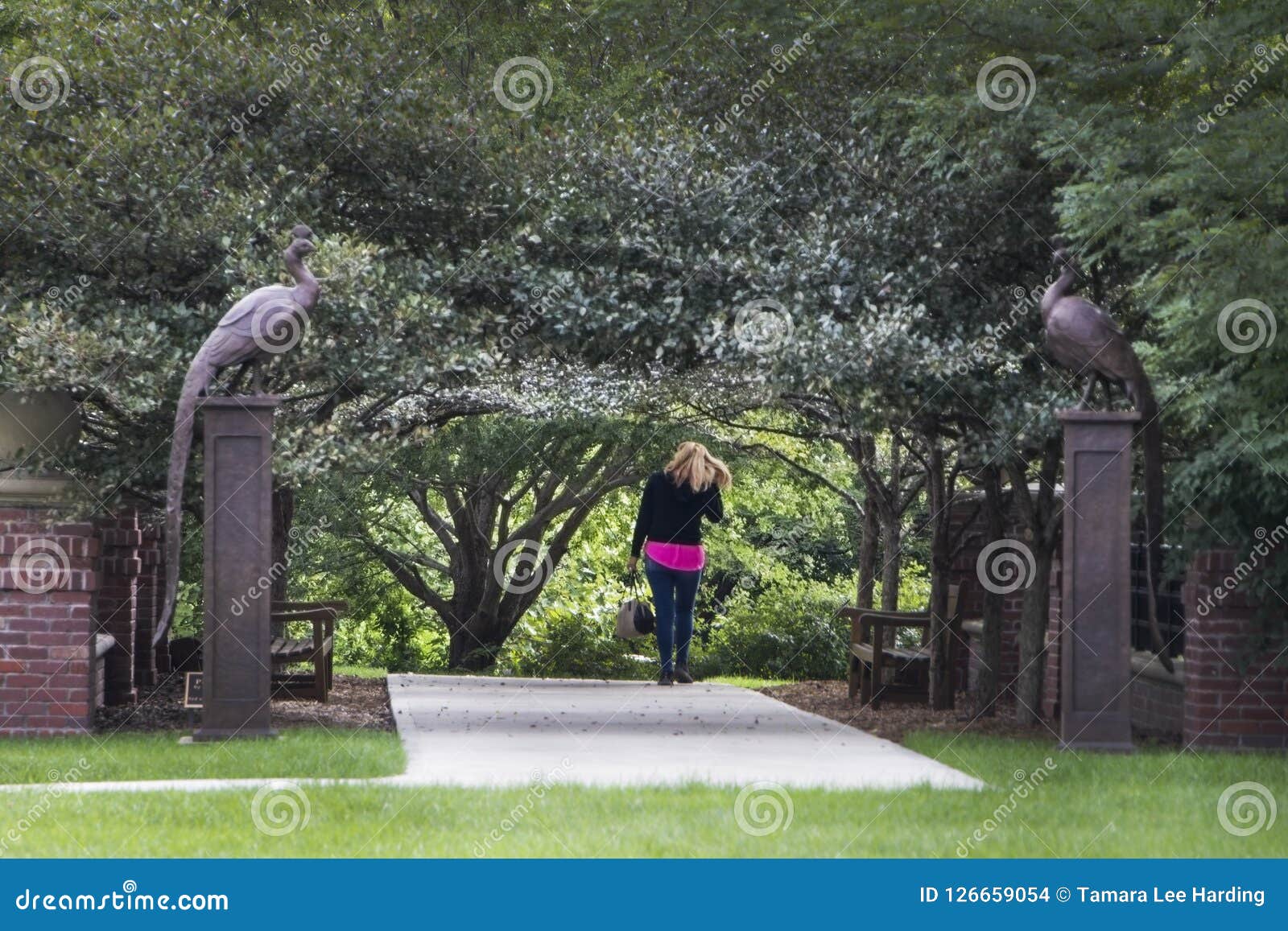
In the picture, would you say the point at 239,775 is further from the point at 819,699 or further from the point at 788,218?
the point at 819,699

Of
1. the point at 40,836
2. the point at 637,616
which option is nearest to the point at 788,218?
the point at 637,616

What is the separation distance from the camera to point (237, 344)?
8.20 metres

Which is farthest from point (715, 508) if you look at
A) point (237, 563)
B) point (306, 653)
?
point (237, 563)

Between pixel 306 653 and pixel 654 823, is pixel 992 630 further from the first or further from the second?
pixel 654 823

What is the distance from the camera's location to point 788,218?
995 cm

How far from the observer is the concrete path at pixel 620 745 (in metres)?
6.96

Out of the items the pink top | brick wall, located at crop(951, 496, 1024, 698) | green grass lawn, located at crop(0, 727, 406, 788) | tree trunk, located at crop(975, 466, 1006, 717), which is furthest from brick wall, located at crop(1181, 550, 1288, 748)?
green grass lawn, located at crop(0, 727, 406, 788)

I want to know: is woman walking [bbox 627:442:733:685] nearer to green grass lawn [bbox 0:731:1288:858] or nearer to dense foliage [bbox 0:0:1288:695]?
dense foliage [bbox 0:0:1288:695]

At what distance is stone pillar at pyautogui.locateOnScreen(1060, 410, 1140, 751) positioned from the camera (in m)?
7.89

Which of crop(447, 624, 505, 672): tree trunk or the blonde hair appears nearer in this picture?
the blonde hair

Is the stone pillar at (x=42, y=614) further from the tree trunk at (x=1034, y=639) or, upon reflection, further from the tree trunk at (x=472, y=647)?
the tree trunk at (x=472, y=647)

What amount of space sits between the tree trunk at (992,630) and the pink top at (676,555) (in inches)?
86.1

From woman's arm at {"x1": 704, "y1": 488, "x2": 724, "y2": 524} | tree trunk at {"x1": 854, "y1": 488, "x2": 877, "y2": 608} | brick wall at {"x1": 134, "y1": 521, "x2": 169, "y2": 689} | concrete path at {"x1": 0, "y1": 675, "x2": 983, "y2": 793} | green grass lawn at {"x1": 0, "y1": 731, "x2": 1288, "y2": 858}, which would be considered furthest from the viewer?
tree trunk at {"x1": 854, "y1": 488, "x2": 877, "y2": 608}

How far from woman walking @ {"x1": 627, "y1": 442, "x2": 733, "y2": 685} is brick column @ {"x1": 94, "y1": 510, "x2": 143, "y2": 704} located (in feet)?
12.7
